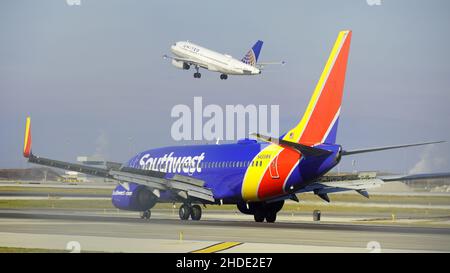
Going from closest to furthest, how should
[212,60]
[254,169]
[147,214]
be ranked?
1. [254,169]
2. [147,214]
3. [212,60]

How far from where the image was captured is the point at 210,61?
84312mm

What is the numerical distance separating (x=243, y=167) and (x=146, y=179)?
5.91 m

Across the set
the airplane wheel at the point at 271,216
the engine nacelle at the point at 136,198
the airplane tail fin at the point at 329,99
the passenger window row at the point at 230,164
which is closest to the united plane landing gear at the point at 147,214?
the engine nacelle at the point at 136,198

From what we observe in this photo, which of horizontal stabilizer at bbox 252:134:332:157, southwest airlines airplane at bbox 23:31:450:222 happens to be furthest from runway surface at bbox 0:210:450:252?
horizontal stabilizer at bbox 252:134:332:157

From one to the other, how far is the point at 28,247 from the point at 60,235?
209 inches

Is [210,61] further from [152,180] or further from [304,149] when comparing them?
[304,149]

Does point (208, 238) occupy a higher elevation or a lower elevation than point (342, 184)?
lower

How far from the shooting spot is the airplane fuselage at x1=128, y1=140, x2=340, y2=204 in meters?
45.2

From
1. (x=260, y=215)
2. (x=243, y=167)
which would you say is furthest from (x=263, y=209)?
(x=243, y=167)

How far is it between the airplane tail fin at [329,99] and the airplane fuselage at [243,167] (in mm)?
975

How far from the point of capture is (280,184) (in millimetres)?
46500

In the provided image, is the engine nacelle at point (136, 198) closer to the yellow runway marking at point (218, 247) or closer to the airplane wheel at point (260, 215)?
the airplane wheel at point (260, 215)
